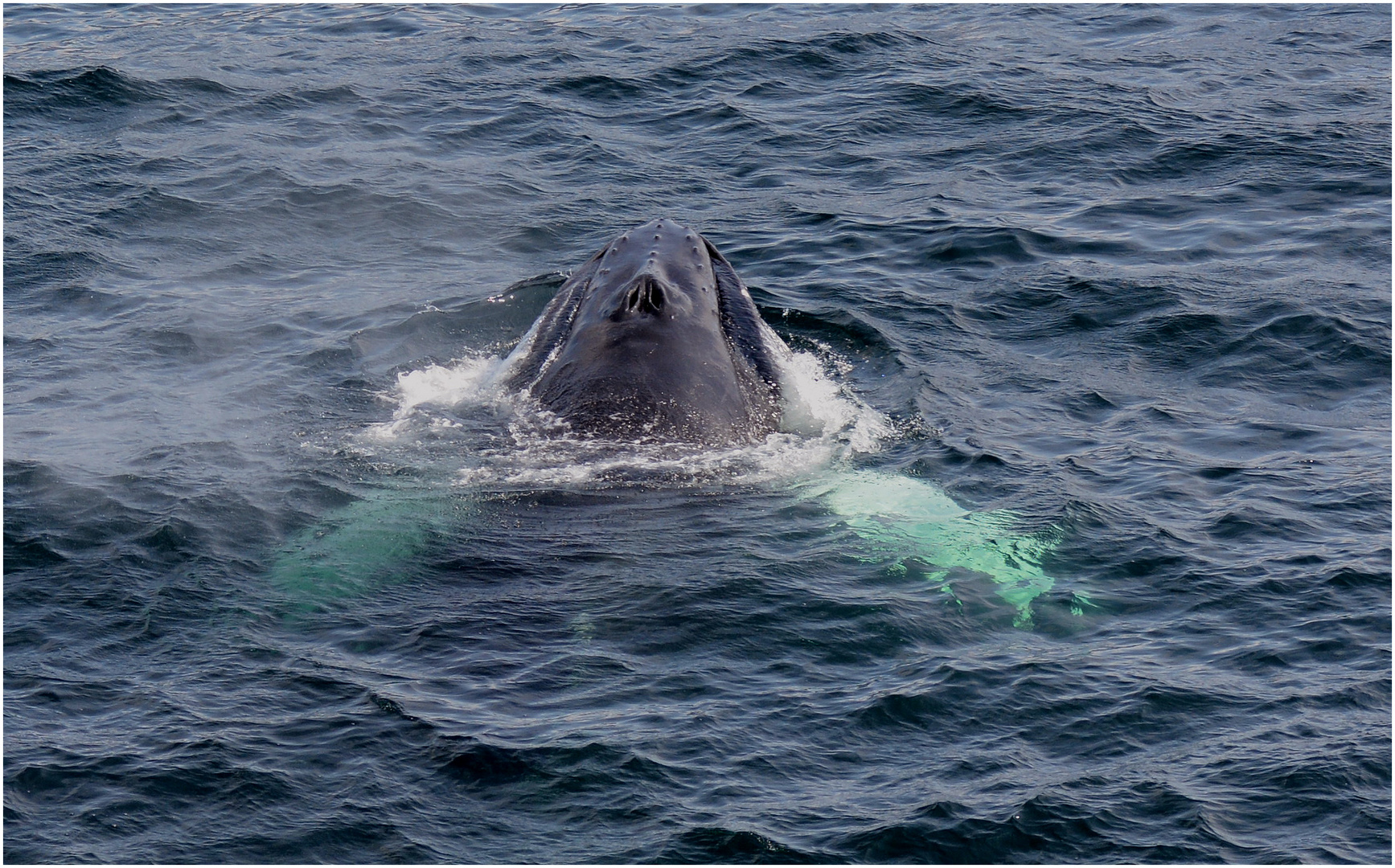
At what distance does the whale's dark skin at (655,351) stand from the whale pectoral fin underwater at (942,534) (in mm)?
1421

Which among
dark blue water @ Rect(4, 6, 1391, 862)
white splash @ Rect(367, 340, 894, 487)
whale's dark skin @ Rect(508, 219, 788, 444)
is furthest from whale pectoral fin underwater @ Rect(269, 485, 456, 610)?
whale's dark skin @ Rect(508, 219, 788, 444)

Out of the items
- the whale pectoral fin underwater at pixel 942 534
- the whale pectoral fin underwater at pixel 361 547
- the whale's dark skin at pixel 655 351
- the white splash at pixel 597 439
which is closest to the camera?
the whale pectoral fin underwater at pixel 361 547

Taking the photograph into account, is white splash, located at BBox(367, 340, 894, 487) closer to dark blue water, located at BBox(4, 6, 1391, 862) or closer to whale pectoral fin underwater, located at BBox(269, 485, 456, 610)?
dark blue water, located at BBox(4, 6, 1391, 862)

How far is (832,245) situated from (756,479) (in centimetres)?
912

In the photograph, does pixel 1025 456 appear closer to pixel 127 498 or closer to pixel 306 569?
pixel 306 569

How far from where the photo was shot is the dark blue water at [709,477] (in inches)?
401

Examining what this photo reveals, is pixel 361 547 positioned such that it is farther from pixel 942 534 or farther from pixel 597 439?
pixel 942 534

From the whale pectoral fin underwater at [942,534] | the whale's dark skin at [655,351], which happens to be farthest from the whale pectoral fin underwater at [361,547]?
the whale pectoral fin underwater at [942,534]

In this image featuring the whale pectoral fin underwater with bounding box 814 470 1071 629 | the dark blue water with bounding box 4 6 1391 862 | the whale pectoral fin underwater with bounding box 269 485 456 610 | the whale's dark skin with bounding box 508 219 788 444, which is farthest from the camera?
the whale's dark skin with bounding box 508 219 788 444

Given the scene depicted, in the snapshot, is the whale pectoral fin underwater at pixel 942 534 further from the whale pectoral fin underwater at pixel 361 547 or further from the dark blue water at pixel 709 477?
the whale pectoral fin underwater at pixel 361 547

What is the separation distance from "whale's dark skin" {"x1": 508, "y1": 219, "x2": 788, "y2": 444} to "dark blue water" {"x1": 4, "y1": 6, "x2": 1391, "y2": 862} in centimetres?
55

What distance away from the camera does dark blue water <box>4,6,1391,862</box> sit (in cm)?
1020

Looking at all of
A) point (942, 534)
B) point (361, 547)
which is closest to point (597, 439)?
point (361, 547)

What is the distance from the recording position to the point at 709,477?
48.0 ft
